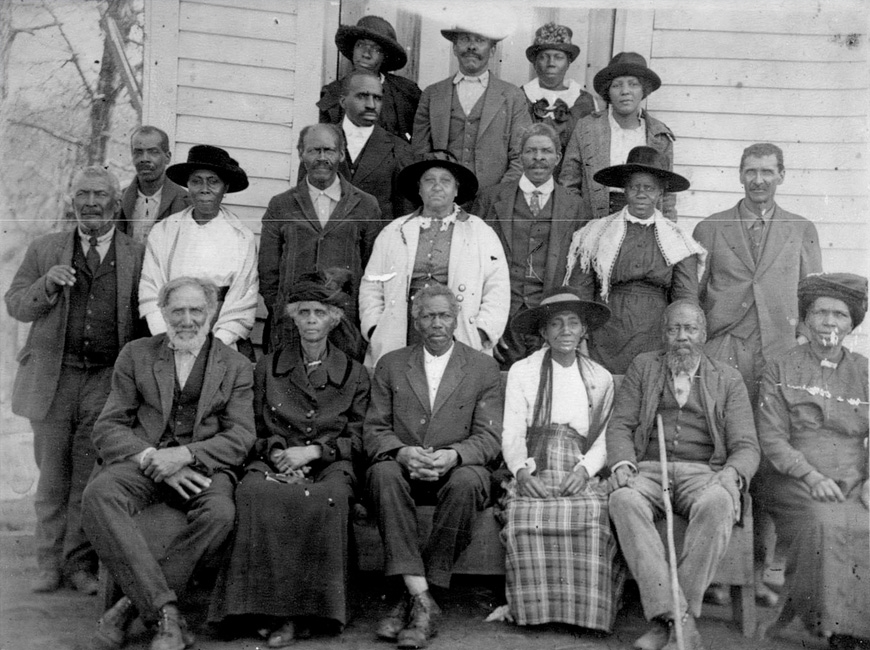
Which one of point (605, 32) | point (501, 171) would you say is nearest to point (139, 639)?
point (501, 171)

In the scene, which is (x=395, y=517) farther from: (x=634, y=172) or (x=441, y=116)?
(x=441, y=116)

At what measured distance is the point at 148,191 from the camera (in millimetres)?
4980

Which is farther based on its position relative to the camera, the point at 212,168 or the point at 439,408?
the point at 212,168

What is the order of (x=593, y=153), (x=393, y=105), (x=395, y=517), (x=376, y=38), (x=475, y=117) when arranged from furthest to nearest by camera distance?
(x=393, y=105)
(x=376, y=38)
(x=475, y=117)
(x=593, y=153)
(x=395, y=517)

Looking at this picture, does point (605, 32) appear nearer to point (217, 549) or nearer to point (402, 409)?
point (402, 409)

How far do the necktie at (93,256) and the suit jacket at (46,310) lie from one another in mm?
83

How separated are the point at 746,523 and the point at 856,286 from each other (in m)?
1.22

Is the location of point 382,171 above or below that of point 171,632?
above

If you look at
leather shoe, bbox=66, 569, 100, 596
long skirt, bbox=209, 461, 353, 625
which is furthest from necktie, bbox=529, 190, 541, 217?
leather shoe, bbox=66, 569, 100, 596

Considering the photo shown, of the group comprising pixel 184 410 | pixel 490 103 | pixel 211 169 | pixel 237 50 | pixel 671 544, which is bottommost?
pixel 671 544

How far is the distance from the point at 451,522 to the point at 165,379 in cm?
141

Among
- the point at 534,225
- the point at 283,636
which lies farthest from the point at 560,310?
the point at 283,636

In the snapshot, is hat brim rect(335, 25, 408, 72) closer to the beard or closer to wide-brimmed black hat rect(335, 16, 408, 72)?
wide-brimmed black hat rect(335, 16, 408, 72)

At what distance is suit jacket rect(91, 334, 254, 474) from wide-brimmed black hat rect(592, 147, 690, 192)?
6.93ft
